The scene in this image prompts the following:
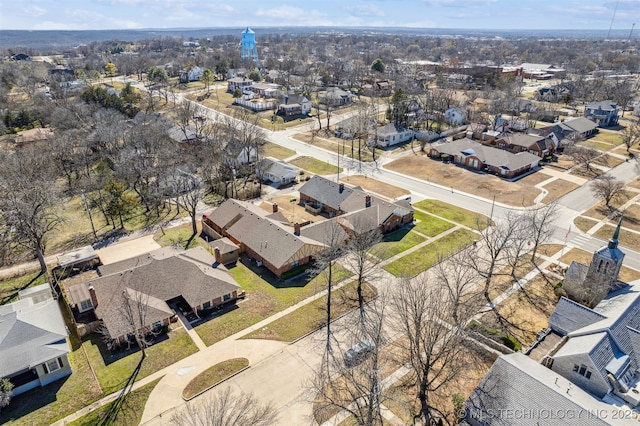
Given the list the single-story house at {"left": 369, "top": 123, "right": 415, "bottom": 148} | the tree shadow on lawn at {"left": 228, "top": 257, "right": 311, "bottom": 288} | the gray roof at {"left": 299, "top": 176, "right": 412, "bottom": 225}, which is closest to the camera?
the tree shadow on lawn at {"left": 228, "top": 257, "right": 311, "bottom": 288}

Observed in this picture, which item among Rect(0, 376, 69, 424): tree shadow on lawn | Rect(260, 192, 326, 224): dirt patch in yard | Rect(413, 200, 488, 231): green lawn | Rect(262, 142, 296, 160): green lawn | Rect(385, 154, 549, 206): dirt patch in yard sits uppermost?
Rect(262, 142, 296, 160): green lawn

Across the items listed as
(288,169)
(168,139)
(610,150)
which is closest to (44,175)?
(168,139)

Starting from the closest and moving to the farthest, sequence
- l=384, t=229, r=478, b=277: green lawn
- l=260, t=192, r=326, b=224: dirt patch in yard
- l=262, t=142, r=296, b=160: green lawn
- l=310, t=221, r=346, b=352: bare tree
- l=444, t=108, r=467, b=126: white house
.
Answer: l=310, t=221, r=346, b=352: bare tree < l=384, t=229, r=478, b=277: green lawn < l=260, t=192, r=326, b=224: dirt patch in yard < l=262, t=142, r=296, b=160: green lawn < l=444, t=108, r=467, b=126: white house

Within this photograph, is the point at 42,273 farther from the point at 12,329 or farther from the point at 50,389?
the point at 50,389

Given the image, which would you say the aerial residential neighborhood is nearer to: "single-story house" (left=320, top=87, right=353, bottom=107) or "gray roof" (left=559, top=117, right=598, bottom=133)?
"gray roof" (left=559, top=117, right=598, bottom=133)

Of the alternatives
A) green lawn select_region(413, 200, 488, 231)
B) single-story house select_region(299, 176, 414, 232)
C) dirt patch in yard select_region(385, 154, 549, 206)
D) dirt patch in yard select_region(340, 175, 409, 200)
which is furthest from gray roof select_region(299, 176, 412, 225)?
dirt patch in yard select_region(385, 154, 549, 206)

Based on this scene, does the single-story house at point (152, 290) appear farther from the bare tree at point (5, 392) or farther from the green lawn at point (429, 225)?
the green lawn at point (429, 225)

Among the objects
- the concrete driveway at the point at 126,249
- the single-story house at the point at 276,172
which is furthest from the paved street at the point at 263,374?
the single-story house at the point at 276,172
